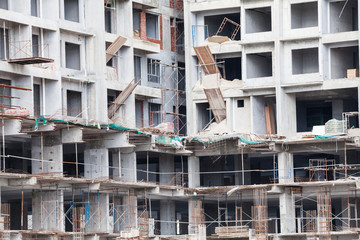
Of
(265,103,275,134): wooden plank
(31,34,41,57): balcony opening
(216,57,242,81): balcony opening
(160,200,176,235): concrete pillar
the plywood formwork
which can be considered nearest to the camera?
(31,34,41,57): balcony opening

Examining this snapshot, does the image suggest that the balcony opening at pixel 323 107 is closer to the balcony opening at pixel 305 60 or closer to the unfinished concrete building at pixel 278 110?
the unfinished concrete building at pixel 278 110

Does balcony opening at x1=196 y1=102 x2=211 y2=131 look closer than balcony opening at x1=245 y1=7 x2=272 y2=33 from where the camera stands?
No

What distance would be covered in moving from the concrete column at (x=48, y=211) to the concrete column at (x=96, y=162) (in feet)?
18.1

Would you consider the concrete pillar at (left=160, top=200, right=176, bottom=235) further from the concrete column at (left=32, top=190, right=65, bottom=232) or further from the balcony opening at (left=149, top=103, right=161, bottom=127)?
the concrete column at (left=32, top=190, right=65, bottom=232)

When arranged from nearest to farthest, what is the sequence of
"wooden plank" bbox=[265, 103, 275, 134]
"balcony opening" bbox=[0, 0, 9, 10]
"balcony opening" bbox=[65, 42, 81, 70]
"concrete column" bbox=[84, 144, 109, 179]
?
"balcony opening" bbox=[0, 0, 9, 10]
"concrete column" bbox=[84, 144, 109, 179]
"balcony opening" bbox=[65, 42, 81, 70]
"wooden plank" bbox=[265, 103, 275, 134]

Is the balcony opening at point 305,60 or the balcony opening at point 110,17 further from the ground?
the balcony opening at point 110,17

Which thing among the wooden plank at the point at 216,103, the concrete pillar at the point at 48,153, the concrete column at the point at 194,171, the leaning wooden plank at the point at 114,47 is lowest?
the concrete column at the point at 194,171

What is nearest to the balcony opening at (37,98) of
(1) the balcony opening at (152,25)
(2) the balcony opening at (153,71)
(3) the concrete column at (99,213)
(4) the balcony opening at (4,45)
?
(4) the balcony opening at (4,45)

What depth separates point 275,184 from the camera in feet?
269

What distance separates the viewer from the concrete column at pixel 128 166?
8006 centimetres

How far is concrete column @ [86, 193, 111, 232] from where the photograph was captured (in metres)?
76.2

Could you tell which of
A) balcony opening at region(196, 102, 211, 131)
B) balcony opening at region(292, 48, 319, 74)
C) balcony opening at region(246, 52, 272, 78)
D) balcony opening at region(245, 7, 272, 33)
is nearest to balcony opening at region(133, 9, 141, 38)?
balcony opening at region(196, 102, 211, 131)

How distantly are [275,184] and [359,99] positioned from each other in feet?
26.0

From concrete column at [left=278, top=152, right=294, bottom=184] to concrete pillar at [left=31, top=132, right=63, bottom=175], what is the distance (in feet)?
56.0
